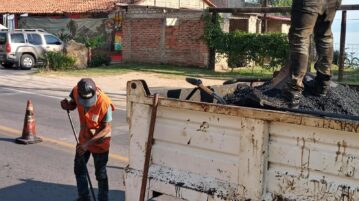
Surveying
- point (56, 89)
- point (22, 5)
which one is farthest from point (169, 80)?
point (22, 5)

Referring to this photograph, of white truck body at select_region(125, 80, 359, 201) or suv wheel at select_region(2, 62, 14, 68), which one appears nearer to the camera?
white truck body at select_region(125, 80, 359, 201)

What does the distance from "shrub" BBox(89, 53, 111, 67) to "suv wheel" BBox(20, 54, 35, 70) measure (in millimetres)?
2622

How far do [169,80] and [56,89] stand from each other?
4310 mm

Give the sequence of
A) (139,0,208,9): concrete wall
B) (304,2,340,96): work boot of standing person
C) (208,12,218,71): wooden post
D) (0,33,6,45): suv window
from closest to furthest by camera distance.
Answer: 1. (304,2,340,96): work boot of standing person
2. (208,12,218,71): wooden post
3. (0,33,6,45): suv window
4. (139,0,208,9): concrete wall

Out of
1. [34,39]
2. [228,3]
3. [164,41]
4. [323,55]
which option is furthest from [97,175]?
[228,3]

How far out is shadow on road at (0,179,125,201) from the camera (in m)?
5.65

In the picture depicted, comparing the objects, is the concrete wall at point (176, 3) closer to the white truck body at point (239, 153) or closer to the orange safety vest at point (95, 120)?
the orange safety vest at point (95, 120)

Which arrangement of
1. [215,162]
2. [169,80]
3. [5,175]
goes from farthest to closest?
[169,80] → [5,175] → [215,162]

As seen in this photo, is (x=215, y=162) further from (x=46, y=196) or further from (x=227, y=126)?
(x=46, y=196)

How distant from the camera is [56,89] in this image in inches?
622

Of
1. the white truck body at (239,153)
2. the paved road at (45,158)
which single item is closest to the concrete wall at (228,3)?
the paved road at (45,158)

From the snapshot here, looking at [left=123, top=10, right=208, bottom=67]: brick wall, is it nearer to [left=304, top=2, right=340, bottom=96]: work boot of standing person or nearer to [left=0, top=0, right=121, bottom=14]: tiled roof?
[left=0, top=0, right=121, bottom=14]: tiled roof

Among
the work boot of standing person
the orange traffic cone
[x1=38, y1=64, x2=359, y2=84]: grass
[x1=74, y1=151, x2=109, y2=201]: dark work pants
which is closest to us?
the work boot of standing person

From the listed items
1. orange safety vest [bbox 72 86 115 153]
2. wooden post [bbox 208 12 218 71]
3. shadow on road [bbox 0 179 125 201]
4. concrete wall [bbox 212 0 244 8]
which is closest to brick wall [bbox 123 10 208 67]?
wooden post [bbox 208 12 218 71]
